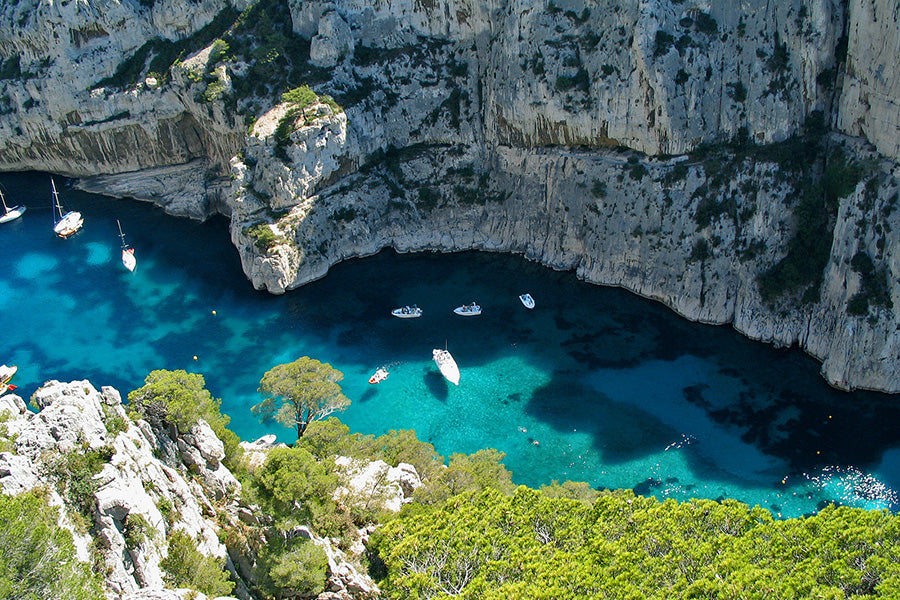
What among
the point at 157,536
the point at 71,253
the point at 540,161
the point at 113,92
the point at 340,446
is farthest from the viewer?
the point at 113,92

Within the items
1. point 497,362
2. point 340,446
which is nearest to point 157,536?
point 340,446

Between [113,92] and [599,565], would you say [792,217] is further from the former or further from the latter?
[113,92]

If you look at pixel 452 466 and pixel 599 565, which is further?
pixel 452 466

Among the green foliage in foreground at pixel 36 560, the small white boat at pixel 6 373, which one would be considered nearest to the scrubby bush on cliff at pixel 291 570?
the green foliage in foreground at pixel 36 560

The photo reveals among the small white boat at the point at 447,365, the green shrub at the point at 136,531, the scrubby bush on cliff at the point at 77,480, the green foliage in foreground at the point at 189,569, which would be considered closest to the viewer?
the scrubby bush on cliff at the point at 77,480

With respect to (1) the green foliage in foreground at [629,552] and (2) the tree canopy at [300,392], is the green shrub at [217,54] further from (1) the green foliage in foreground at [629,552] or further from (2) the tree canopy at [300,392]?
(1) the green foliage in foreground at [629,552]

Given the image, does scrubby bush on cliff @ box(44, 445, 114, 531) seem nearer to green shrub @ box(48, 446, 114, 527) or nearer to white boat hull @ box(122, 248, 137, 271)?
green shrub @ box(48, 446, 114, 527)
